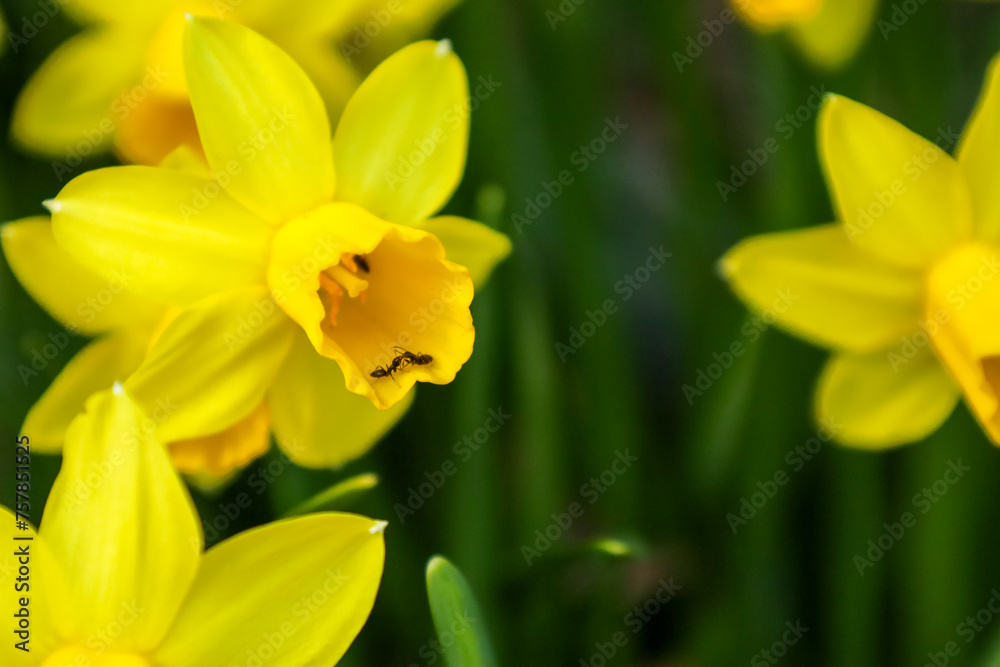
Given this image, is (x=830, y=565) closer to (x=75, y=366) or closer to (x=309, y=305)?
(x=309, y=305)

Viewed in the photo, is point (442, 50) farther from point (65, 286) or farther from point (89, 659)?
point (89, 659)

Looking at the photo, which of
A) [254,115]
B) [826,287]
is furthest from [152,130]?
[826,287]

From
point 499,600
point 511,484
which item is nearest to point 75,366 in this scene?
point 499,600

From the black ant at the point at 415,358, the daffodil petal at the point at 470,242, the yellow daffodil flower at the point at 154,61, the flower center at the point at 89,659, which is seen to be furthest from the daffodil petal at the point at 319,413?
the yellow daffodil flower at the point at 154,61

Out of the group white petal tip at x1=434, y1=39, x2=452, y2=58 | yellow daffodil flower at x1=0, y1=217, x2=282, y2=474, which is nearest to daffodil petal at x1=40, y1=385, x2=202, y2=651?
yellow daffodil flower at x1=0, y1=217, x2=282, y2=474

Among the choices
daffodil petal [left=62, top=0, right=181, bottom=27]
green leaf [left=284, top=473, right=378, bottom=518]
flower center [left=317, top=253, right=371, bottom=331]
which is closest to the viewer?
green leaf [left=284, top=473, right=378, bottom=518]

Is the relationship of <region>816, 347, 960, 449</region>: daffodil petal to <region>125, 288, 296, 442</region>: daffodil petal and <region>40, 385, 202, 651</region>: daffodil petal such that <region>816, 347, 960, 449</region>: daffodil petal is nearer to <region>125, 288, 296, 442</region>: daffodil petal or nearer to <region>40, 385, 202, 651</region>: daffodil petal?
<region>125, 288, 296, 442</region>: daffodil petal
